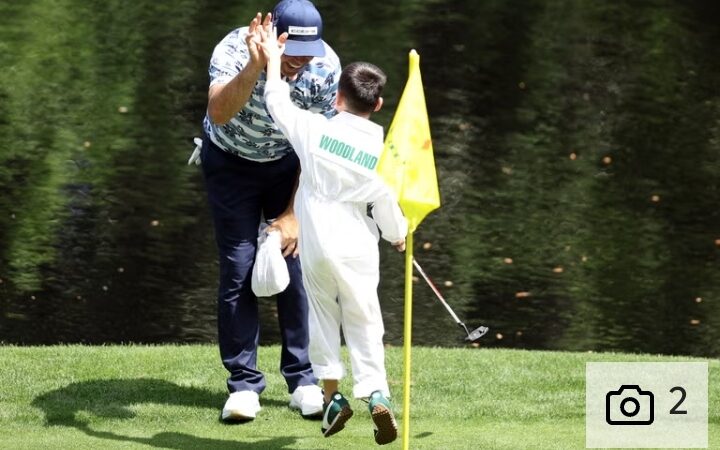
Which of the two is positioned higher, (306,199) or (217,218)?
(306,199)

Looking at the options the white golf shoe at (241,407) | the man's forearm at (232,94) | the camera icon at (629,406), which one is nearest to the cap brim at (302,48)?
the man's forearm at (232,94)

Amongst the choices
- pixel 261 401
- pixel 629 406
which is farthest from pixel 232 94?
pixel 629 406

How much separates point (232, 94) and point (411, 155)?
90 centimetres

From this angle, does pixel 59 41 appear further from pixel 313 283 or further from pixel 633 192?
pixel 313 283

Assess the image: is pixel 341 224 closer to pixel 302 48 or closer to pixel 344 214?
pixel 344 214

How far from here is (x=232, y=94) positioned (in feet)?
20.8

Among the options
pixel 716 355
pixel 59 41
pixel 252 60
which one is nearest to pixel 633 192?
pixel 716 355

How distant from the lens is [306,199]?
618 centimetres

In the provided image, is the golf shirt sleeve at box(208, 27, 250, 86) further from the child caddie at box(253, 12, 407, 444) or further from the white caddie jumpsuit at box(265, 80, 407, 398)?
the white caddie jumpsuit at box(265, 80, 407, 398)

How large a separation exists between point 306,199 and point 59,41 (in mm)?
12356

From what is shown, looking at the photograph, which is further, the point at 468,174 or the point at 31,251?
the point at 468,174

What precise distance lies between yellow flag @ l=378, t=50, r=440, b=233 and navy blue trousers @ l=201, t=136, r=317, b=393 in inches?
45.5

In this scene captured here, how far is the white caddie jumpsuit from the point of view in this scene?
606 centimetres

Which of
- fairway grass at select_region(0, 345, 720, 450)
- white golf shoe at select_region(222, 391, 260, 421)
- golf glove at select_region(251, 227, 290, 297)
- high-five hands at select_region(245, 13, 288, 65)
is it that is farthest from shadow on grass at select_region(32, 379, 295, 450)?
high-five hands at select_region(245, 13, 288, 65)
